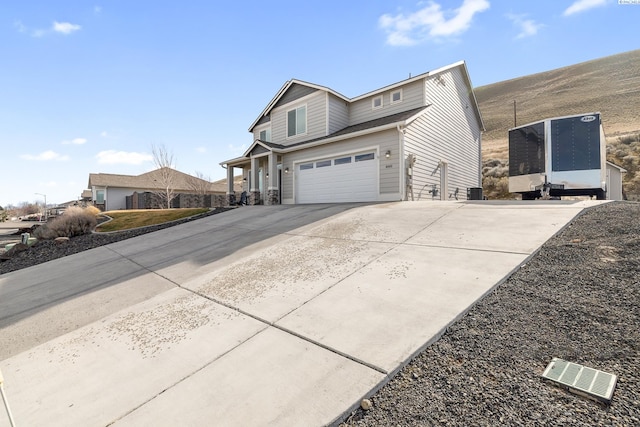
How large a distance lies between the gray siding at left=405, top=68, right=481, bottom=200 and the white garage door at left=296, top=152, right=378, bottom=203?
1.69 meters

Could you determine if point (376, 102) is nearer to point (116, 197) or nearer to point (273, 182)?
point (273, 182)

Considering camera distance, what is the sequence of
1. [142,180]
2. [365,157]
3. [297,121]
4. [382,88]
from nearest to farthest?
[365,157] < [382,88] < [297,121] < [142,180]

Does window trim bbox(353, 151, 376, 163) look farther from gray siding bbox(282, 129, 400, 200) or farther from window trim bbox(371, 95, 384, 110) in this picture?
window trim bbox(371, 95, 384, 110)

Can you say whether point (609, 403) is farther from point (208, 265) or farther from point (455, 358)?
point (208, 265)

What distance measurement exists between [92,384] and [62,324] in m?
2.04

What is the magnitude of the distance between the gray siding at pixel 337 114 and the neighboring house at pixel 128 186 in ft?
55.2

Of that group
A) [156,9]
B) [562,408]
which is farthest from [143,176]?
[562,408]

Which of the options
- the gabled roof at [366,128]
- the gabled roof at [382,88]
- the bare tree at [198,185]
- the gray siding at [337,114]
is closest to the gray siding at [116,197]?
the bare tree at [198,185]

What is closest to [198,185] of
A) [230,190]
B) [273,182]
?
[230,190]

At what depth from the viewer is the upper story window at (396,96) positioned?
12.8 metres

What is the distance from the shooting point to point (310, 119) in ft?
48.4

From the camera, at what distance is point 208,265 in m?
5.60

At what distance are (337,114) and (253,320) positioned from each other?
12.9 metres

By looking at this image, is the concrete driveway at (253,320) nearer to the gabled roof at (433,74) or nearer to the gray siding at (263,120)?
the gabled roof at (433,74)
